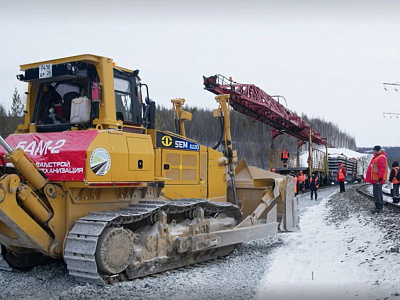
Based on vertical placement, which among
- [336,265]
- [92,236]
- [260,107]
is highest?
[260,107]

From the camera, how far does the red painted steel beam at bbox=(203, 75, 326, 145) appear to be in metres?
19.5

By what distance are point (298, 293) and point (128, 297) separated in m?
2.11

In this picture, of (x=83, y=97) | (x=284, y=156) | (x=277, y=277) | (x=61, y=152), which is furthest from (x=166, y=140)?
(x=284, y=156)

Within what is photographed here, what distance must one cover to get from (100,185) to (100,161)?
1.07ft

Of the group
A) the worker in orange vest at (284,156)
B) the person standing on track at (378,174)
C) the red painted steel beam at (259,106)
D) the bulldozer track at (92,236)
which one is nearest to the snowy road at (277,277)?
the bulldozer track at (92,236)

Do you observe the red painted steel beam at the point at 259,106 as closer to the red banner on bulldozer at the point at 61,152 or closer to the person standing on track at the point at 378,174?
the person standing on track at the point at 378,174

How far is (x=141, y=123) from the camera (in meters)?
7.09

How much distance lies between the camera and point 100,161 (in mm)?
5949

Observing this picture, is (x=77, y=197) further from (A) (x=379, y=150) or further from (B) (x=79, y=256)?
(A) (x=379, y=150)

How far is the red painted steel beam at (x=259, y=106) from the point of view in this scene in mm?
19487

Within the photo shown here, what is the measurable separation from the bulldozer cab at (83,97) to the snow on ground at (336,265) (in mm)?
3128

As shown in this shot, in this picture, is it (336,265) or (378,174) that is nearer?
(336,265)

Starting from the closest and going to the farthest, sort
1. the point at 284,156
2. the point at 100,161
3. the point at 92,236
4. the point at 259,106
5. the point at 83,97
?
1. the point at 92,236
2. the point at 100,161
3. the point at 83,97
4. the point at 259,106
5. the point at 284,156

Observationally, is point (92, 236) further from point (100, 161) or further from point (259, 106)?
point (259, 106)
